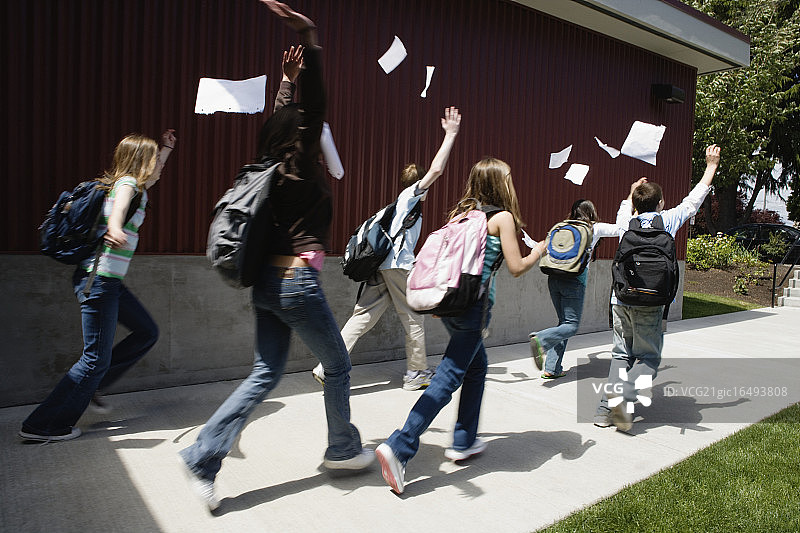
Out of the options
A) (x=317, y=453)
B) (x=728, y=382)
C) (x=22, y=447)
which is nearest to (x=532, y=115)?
(x=728, y=382)

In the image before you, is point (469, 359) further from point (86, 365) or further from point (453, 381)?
point (86, 365)

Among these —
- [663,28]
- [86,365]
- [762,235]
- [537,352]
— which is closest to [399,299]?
[537,352]

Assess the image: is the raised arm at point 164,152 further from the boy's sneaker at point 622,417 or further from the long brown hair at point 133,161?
the boy's sneaker at point 622,417

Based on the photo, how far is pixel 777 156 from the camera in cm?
2611

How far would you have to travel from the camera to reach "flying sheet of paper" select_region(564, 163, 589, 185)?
27.6 feet

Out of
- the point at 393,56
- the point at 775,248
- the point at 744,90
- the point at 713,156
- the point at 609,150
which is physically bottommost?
the point at 775,248

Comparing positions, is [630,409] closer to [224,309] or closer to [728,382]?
[728,382]

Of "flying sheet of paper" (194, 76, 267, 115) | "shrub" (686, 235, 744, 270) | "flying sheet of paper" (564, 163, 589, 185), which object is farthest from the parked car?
"flying sheet of paper" (194, 76, 267, 115)

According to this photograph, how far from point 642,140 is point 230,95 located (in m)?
3.74

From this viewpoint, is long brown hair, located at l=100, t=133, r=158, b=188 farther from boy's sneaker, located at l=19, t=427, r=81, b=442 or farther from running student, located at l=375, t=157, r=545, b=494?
running student, located at l=375, t=157, r=545, b=494

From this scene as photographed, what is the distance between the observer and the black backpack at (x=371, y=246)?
16.3 feet

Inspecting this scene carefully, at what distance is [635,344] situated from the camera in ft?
14.8

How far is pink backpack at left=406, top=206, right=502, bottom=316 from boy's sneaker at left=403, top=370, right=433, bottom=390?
2.10 meters

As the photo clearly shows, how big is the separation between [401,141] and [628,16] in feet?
12.6
